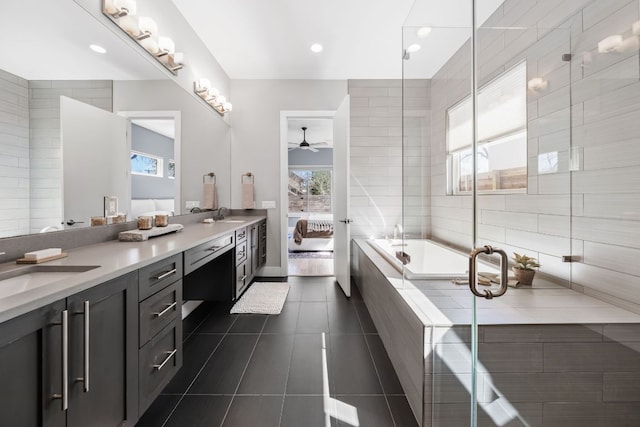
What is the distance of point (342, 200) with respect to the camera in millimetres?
3410

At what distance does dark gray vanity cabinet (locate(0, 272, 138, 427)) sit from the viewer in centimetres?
72

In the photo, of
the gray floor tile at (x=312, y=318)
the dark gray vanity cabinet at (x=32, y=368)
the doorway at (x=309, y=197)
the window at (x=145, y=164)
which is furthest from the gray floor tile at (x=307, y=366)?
the doorway at (x=309, y=197)

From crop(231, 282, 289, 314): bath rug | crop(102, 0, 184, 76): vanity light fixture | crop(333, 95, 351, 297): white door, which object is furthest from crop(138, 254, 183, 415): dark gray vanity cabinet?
crop(333, 95, 351, 297): white door

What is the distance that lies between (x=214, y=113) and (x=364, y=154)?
1980 millimetres

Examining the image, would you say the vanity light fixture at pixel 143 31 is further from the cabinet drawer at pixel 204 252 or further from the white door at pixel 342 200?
the white door at pixel 342 200

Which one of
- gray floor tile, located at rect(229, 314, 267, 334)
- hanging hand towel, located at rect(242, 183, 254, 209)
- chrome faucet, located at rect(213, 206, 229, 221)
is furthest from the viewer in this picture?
hanging hand towel, located at rect(242, 183, 254, 209)

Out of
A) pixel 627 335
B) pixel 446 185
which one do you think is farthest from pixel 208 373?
pixel 627 335

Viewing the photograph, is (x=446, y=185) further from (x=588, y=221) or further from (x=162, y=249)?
(x=162, y=249)

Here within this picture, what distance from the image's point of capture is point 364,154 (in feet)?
13.0

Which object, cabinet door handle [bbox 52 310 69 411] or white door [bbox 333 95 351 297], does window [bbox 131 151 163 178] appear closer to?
cabinet door handle [bbox 52 310 69 411]

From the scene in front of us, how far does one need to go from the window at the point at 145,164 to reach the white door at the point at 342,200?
1.84 m

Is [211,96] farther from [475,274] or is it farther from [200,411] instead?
[475,274]

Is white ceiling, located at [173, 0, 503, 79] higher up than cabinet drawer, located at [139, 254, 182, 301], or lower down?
higher up

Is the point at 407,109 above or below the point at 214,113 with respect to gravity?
below
